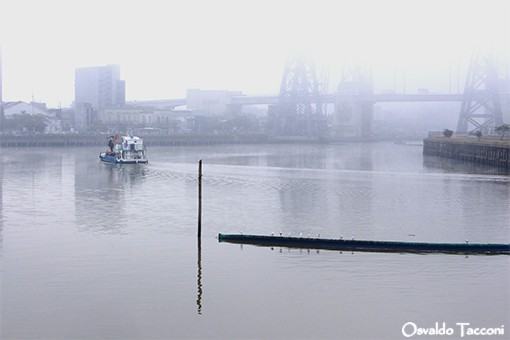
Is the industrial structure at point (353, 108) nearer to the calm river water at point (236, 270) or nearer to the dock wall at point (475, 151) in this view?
the dock wall at point (475, 151)

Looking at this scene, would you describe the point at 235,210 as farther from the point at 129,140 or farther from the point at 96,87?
the point at 96,87

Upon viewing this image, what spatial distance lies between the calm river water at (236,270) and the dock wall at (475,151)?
62.3 feet

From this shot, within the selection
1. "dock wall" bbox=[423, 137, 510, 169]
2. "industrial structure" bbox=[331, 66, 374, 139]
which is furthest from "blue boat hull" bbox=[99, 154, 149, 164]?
"industrial structure" bbox=[331, 66, 374, 139]

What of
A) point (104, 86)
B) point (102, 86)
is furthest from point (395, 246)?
point (102, 86)

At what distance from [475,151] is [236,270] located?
134 ft

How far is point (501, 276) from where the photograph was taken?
45.1ft

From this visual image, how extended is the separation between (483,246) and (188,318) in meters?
7.74

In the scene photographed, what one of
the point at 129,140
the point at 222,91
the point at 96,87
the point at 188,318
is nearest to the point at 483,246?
the point at 188,318

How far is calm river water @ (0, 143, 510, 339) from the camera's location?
430 inches

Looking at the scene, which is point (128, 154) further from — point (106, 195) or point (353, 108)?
point (353, 108)

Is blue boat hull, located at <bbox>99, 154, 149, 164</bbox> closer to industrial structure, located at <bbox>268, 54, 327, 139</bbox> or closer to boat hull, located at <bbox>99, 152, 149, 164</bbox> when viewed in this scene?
boat hull, located at <bbox>99, 152, 149, 164</bbox>

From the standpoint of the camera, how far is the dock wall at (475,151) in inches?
1774

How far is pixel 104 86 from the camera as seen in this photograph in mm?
142625

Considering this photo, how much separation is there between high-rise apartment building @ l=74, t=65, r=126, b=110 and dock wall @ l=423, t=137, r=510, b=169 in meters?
87.6
